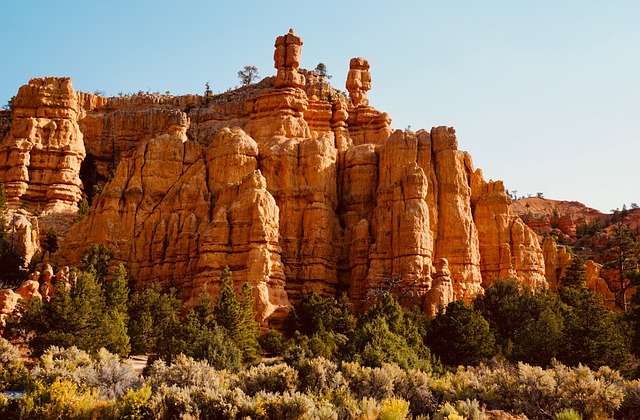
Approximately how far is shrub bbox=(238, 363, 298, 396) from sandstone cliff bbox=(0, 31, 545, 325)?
17402 millimetres

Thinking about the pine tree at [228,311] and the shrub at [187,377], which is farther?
the pine tree at [228,311]

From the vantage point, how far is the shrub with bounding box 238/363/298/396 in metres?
37.3

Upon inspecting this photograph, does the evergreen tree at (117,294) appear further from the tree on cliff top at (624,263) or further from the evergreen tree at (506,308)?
the tree on cliff top at (624,263)

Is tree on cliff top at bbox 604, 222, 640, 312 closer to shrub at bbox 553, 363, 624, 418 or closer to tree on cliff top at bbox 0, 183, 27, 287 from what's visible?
shrub at bbox 553, 363, 624, 418

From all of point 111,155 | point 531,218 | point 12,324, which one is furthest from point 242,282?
point 531,218

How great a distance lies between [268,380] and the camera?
38062mm

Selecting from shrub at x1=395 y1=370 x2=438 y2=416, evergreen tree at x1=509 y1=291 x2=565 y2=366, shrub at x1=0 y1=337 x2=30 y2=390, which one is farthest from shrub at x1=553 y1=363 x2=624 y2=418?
shrub at x1=0 y1=337 x2=30 y2=390

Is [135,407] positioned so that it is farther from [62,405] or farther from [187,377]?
[187,377]

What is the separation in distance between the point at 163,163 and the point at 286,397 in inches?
1655

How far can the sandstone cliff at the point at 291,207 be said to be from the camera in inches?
2359

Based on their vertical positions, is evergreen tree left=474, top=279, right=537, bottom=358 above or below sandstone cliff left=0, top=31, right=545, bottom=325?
below

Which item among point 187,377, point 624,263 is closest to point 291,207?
Answer: point 187,377

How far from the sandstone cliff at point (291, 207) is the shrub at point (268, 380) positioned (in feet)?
57.1

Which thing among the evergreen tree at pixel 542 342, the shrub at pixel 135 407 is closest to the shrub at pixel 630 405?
the evergreen tree at pixel 542 342
